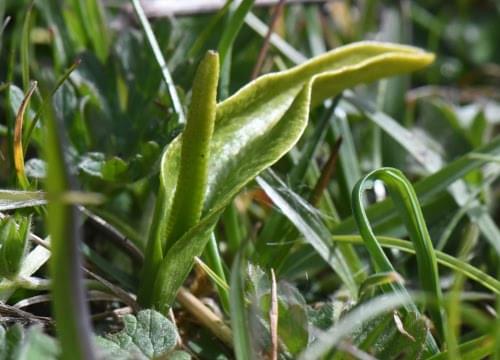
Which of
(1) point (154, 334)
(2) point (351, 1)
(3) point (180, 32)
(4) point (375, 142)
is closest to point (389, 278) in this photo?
(1) point (154, 334)

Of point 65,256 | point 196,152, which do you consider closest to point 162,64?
point 196,152

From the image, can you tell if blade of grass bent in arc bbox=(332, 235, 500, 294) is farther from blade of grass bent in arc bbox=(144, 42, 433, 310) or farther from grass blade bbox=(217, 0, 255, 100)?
grass blade bbox=(217, 0, 255, 100)

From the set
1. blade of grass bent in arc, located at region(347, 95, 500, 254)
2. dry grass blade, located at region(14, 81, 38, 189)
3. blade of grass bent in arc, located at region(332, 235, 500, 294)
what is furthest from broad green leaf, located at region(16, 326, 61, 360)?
blade of grass bent in arc, located at region(347, 95, 500, 254)

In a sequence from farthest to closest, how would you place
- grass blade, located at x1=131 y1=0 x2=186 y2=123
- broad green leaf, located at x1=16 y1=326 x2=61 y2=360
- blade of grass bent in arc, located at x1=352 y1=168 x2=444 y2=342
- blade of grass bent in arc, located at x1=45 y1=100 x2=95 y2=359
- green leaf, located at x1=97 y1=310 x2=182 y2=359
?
grass blade, located at x1=131 y1=0 x2=186 y2=123
blade of grass bent in arc, located at x1=352 y1=168 x2=444 y2=342
green leaf, located at x1=97 y1=310 x2=182 y2=359
broad green leaf, located at x1=16 y1=326 x2=61 y2=360
blade of grass bent in arc, located at x1=45 y1=100 x2=95 y2=359

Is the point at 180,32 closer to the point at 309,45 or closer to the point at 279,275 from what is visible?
the point at 309,45

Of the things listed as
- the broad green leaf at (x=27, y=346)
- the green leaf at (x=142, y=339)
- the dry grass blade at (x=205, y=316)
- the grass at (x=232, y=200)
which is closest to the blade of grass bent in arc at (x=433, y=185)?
the grass at (x=232, y=200)


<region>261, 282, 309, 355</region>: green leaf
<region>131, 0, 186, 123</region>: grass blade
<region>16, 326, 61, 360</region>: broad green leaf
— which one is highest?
<region>131, 0, 186, 123</region>: grass blade

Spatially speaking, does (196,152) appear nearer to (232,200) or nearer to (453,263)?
(232,200)

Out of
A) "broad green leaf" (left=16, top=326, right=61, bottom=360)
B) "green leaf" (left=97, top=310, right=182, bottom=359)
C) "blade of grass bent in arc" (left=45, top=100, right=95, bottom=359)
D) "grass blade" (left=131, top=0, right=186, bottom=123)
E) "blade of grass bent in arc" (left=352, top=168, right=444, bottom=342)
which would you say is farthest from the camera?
"grass blade" (left=131, top=0, right=186, bottom=123)
